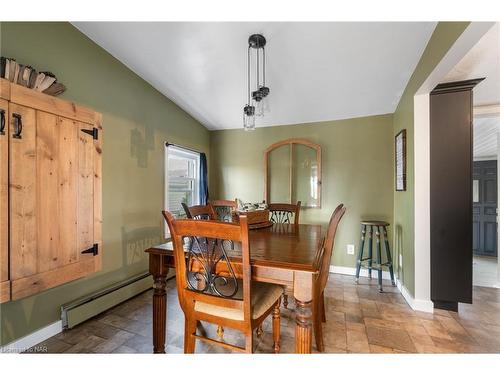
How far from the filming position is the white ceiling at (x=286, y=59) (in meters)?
1.86

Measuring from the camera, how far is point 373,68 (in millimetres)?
2244

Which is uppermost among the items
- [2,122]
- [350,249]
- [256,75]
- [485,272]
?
[256,75]

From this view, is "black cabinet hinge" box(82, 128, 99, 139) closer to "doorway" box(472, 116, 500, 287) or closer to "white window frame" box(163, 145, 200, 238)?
"white window frame" box(163, 145, 200, 238)

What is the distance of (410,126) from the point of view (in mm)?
2350

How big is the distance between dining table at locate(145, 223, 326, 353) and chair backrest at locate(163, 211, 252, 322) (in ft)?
0.30

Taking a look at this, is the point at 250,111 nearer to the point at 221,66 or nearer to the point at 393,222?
the point at 221,66

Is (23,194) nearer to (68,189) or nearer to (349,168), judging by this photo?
(68,189)

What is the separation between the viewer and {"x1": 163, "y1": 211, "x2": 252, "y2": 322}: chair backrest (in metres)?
1.05

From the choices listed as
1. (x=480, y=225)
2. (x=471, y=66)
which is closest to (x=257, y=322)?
(x=471, y=66)

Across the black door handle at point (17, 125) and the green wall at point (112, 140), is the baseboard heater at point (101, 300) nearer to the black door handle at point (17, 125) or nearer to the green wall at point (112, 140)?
the green wall at point (112, 140)

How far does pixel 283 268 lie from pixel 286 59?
2012mm

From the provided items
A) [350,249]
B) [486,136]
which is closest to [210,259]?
[350,249]

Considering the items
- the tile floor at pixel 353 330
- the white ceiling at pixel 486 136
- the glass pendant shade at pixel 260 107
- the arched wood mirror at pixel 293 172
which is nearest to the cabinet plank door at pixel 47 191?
the tile floor at pixel 353 330

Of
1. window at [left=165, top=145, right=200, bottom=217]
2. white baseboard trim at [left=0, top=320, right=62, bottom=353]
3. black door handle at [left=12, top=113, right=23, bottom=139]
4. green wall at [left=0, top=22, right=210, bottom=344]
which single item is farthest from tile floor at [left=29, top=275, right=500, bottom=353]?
black door handle at [left=12, top=113, right=23, bottom=139]
